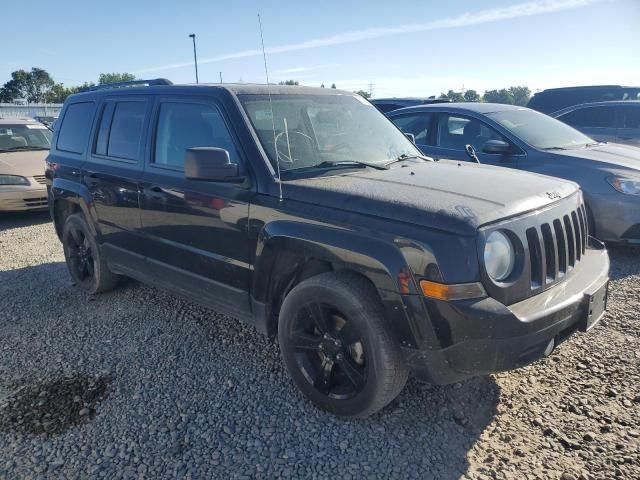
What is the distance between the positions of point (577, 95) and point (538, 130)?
6.75 m

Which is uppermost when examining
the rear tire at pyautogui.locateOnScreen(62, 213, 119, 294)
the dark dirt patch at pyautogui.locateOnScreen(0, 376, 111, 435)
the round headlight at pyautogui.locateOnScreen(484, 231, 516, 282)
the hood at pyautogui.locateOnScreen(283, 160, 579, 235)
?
the hood at pyautogui.locateOnScreen(283, 160, 579, 235)

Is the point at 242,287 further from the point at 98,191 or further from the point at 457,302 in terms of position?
the point at 98,191

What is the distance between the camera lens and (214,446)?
2.68 m

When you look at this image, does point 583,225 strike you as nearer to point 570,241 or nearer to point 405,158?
point 570,241

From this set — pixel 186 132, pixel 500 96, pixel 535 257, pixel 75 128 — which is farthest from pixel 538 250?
pixel 500 96

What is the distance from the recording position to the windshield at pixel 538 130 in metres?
5.98

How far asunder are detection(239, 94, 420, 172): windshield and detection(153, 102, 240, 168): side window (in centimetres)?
23

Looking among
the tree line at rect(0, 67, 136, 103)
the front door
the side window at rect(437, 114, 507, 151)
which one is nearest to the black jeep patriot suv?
the front door

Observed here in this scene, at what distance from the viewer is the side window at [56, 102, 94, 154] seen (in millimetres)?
4688

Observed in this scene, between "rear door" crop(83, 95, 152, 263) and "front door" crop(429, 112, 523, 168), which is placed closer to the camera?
"rear door" crop(83, 95, 152, 263)

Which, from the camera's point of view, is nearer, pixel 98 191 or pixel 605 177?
pixel 98 191

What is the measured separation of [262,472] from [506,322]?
1.41 meters

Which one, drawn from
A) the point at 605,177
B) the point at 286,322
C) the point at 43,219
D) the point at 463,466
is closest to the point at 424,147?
the point at 605,177

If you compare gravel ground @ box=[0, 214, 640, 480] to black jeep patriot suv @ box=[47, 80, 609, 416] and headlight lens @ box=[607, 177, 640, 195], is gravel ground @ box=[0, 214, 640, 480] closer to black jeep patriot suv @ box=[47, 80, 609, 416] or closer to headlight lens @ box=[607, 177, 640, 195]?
black jeep patriot suv @ box=[47, 80, 609, 416]
